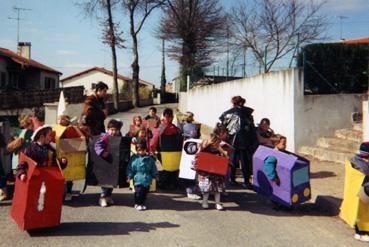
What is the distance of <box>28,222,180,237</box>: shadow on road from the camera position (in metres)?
5.93

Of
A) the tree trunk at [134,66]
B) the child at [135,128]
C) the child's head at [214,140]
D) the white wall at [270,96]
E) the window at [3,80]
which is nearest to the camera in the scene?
the child's head at [214,140]

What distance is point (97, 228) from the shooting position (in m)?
6.19

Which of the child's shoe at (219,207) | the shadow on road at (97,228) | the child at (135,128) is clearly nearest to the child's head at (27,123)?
the child at (135,128)

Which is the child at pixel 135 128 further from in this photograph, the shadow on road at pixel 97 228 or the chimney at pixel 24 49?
the chimney at pixel 24 49

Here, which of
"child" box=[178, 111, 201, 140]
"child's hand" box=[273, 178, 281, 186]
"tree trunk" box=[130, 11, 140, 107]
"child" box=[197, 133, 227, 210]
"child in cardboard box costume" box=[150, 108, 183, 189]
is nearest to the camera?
"child's hand" box=[273, 178, 281, 186]

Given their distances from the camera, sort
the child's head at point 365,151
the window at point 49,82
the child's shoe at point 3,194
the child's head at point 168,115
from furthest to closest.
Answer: the window at point 49,82 → the child's head at point 168,115 → the child's shoe at point 3,194 → the child's head at point 365,151

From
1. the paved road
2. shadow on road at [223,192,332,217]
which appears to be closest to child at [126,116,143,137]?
the paved road

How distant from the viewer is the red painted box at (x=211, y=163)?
7383 mm

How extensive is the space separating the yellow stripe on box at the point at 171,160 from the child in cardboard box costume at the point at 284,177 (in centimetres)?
166

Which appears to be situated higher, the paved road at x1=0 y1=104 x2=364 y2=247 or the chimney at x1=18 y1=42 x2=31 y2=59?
the chimney at x1=18 y1=42 x2=31 y2=59

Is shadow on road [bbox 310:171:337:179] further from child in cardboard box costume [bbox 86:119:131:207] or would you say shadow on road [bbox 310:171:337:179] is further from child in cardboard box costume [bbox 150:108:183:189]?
child in cardboard box costume [bbox 86:119:131:207]

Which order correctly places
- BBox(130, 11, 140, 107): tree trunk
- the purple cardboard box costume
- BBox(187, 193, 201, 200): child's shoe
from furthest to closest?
BBox(130, 11, 140, 107): tree trunk
BBox(187, 193, 201, 200): child's shoe
the purple cardboard box costume

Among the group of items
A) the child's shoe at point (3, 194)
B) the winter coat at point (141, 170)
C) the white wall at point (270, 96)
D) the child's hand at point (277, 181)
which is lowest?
the child's shoe at point (3, 194)

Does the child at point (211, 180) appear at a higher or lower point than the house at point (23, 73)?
lower
